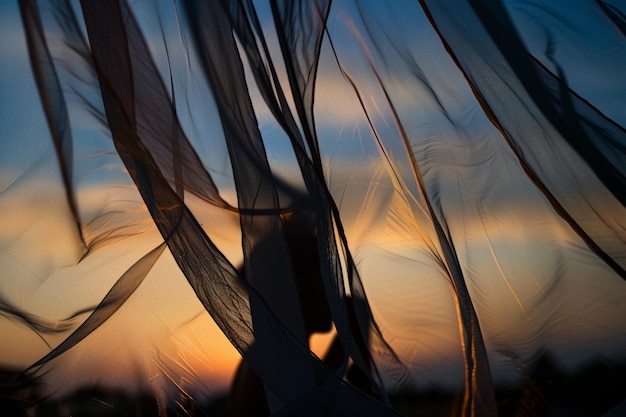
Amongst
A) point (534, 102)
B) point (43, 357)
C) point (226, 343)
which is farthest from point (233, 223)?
point (534, 102)

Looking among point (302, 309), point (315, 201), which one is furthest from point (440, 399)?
point (315, 201)

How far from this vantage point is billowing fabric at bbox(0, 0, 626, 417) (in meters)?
1.31

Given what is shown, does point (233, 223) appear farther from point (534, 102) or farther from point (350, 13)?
point (534, 102)

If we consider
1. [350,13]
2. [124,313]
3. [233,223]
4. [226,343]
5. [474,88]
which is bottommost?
[226,343]

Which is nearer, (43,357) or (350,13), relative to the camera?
(43,357)

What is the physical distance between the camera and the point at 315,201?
1311 millimetres

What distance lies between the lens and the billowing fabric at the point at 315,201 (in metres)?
1.31

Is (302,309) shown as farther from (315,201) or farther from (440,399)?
(440,399)

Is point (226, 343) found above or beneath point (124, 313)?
beneath

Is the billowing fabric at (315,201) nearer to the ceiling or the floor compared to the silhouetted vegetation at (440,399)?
nearer to the ceiling

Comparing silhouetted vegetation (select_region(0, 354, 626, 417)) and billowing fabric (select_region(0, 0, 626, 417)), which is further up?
billowing fabric (select_region(0, 0, 626, 417))

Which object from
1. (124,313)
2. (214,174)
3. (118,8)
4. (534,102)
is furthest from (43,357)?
(534,102)

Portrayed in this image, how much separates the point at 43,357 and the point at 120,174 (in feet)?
1.24

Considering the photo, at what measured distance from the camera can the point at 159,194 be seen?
4.10 feet
